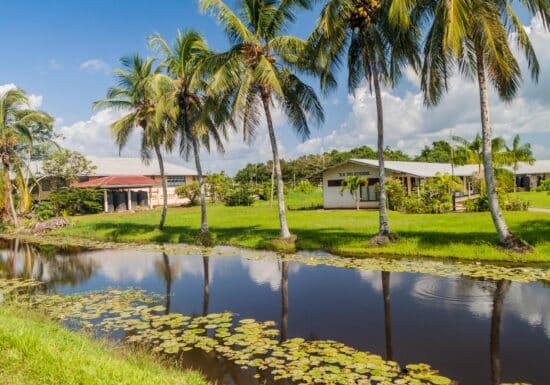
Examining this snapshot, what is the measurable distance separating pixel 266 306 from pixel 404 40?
10894mm

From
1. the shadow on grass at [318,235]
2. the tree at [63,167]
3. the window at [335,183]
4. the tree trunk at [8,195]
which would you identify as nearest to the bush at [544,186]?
the window at [335,183]

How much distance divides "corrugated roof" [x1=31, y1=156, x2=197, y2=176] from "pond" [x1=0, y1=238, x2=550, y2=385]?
3156cm

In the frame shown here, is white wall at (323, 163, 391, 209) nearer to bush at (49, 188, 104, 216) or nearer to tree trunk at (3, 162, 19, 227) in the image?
bush at (49, 188, 104, 216)

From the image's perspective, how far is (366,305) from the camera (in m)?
9.64

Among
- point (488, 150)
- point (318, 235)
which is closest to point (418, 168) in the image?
point (318, 235)

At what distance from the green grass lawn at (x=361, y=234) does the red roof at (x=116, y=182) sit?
44.0 ft

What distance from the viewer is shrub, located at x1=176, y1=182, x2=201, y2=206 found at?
4531cm

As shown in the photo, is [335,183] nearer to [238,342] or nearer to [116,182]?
[116,182]

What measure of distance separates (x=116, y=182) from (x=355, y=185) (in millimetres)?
23650

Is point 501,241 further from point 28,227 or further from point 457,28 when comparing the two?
point 28,227

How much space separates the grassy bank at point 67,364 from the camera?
200 inches

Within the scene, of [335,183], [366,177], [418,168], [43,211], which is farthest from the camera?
[418,168]

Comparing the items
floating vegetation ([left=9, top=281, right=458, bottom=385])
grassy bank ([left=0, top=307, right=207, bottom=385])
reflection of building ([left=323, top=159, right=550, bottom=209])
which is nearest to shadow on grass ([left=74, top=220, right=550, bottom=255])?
floating vegetation ([left=9, top=281, right=458, bottom=385])

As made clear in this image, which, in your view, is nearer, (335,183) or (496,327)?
(496,327)
